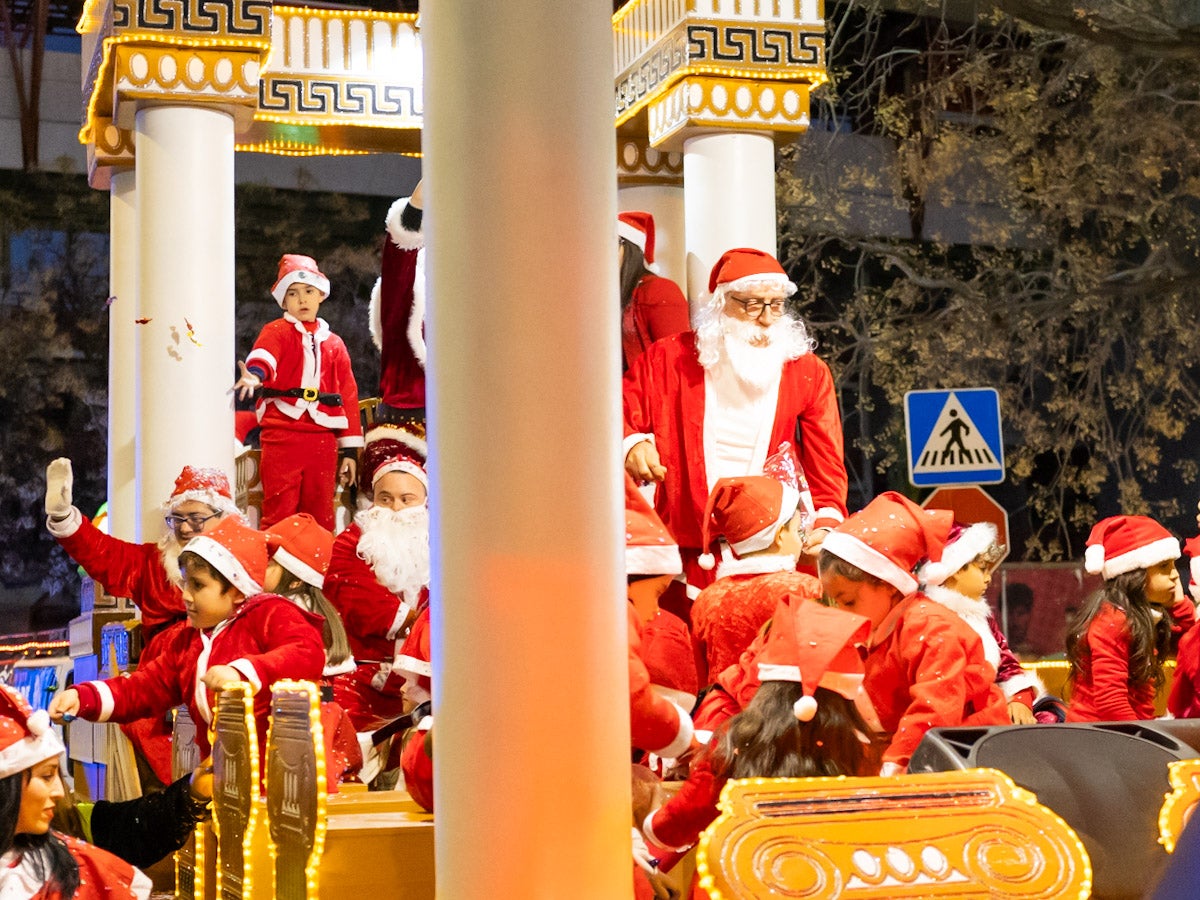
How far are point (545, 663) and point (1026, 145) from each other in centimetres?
1486

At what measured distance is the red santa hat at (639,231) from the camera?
8.28 metres

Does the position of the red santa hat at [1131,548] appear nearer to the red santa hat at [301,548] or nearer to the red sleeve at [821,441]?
the red sleeve at [821,441]

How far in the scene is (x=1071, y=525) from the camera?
1789 cm

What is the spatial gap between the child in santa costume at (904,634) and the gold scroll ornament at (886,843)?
968 millimetres

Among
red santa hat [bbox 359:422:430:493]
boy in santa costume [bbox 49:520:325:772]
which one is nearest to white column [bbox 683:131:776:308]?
red santa hat [bbox 359:422:430:493]

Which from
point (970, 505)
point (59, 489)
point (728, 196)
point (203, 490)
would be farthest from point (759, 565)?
point (970, 505)

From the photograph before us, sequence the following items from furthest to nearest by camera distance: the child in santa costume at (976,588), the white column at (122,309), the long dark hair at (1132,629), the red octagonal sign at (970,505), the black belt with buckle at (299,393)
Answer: the white column at (122,309) < the black belt with buckle at (299,393) < the red octagonal sign at (970,505) < the long dark hair at (1132,629) < the child in santa costume at (976,588)

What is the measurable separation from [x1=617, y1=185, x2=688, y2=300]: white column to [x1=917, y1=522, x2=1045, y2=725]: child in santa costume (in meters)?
3.27

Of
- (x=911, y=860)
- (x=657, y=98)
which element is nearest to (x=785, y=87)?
(x=657, y=98)

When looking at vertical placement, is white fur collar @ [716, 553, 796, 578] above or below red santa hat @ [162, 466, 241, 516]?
below

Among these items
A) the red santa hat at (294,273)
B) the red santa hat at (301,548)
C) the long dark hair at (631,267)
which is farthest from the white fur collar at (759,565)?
the red santa hat at (294,273)

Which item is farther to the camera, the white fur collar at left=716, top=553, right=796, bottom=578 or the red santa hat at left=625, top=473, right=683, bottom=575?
the white fur collar at left=716, top=553, right=796, bottom=578

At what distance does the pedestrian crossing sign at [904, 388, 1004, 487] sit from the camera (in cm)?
930

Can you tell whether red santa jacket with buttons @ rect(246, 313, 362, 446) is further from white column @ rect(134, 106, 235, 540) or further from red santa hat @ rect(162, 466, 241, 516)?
red santa hat @ rect(162, 466, 241, 516)
